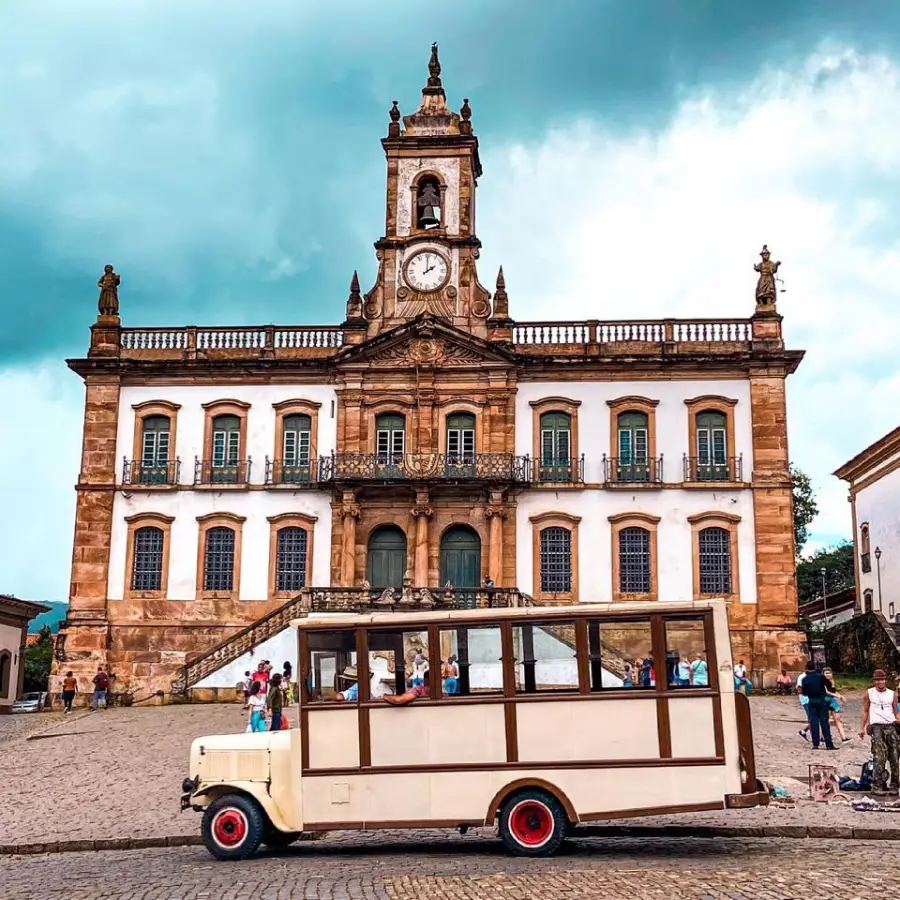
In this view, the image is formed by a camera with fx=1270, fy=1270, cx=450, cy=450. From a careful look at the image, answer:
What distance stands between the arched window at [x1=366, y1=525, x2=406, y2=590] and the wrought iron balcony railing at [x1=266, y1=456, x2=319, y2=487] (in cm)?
249

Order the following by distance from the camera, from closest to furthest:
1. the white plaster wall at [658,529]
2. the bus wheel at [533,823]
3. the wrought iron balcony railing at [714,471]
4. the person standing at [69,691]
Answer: the bus wheel at [533,823] < the person standing at [69,691] < the white plaster wall at [658,529] < the wrought iron balcony railing at [714,471]

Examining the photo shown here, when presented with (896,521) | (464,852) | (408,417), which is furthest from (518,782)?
(896,521)

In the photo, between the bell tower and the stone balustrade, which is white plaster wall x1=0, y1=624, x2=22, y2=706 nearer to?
the stone balustrade

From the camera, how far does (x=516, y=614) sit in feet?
41.2

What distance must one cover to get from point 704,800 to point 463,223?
2783cm

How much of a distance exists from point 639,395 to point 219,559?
42.5 feet

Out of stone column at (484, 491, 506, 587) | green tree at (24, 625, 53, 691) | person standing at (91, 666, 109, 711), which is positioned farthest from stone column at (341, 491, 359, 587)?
green tree at (24, 625, 53, 691)

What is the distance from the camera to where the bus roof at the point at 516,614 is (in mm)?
12381

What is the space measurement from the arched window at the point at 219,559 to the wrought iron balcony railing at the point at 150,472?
1.99 metres

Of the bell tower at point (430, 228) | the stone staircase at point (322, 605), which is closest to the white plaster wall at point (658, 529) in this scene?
the stone staircase at point (322, 605)

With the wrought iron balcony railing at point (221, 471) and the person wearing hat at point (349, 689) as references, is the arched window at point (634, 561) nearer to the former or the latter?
the wrought iron balcony railing at point (221, 471)

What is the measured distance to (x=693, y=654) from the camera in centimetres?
1239

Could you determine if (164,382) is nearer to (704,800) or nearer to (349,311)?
(349,311)

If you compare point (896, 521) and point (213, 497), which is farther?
point (896, 521)
